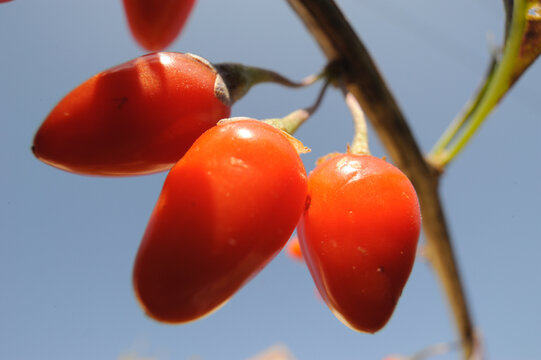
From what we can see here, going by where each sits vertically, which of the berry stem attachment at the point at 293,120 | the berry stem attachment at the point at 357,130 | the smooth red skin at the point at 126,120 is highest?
the smooth red skin at the point at 126,120

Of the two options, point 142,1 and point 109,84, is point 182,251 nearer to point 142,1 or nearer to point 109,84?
point 109,84

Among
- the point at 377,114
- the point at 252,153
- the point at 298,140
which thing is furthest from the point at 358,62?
the point at 252,153

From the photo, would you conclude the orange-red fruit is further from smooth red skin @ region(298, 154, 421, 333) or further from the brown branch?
smooth red skin @ region(298, 154, 421, 333)

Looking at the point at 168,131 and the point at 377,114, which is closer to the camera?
the point at 168,131

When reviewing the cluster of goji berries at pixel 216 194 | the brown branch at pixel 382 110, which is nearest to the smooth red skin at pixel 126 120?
the cluster of goji berries at pixel 216 194

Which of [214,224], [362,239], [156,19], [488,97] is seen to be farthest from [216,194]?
[488,97]

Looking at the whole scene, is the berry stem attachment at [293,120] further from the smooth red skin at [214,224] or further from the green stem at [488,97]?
the green stem at [488,97]
